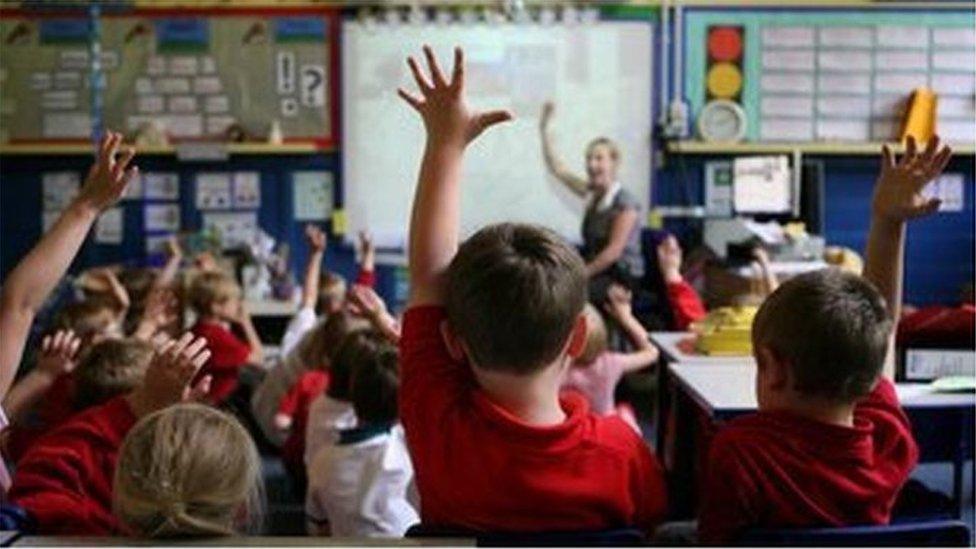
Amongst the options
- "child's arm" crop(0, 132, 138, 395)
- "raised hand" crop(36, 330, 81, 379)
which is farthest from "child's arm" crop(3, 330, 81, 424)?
"child's arm" crop(0, 132, 138, 395)

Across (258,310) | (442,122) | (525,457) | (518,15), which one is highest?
(518,15)

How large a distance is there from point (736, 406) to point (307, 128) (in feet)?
15.7

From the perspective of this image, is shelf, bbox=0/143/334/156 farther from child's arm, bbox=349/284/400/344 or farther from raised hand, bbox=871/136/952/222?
raised hand, bbox=871/136/952/222

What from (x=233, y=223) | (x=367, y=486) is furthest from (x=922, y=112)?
(x=367, y=486)

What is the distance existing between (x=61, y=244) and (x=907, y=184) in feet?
4.05

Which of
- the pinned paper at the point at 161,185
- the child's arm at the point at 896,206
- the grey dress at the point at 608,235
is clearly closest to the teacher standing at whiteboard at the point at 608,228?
the grey dress at the point at 608,235

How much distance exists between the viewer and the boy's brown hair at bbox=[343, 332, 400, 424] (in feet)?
8.72

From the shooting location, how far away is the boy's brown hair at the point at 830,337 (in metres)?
1.62

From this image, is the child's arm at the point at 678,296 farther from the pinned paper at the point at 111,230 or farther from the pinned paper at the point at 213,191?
the pinned paper at the point at 111,230

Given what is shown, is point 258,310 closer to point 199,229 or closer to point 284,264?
point 284,264

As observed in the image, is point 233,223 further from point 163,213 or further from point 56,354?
point 56,354

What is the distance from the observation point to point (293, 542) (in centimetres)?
134


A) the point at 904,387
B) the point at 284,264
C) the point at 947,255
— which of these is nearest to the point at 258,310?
Answer: the point at 284,264

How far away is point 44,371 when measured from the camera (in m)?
2.45
